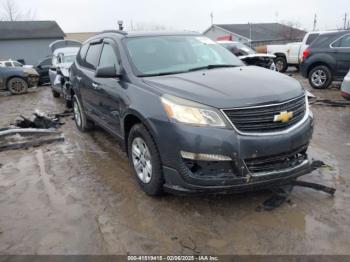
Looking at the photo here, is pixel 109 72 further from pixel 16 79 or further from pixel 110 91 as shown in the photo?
pixel 16 79

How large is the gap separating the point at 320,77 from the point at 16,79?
11.9 metres

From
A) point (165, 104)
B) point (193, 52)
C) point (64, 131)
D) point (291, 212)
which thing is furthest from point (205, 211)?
point (64, 131)

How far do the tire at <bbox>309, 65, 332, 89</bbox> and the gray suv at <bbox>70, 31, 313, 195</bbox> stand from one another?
7.78 m

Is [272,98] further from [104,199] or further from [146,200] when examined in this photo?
[104,199]

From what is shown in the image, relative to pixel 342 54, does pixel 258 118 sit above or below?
above

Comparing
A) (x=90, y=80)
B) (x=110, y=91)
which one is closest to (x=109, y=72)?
(x=110, y=91)

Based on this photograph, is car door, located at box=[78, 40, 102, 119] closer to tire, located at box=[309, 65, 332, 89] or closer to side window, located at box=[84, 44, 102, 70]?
side window, located at box=[84, 44, 102, 70]

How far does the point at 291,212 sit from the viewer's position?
3.49 meters

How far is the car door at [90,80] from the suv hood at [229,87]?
170 centimetres

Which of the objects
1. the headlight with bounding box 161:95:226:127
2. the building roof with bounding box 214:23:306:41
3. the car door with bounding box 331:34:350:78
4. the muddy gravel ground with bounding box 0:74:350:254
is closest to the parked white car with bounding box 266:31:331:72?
the car door with bounding box 331:34:350:78

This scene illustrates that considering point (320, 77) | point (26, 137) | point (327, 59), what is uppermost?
point (327, 59)

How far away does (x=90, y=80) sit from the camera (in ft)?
17.9

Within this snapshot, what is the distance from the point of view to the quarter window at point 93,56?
5.41 meters

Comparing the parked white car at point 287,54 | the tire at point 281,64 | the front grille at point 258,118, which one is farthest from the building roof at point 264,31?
the front grille at point 258,118
